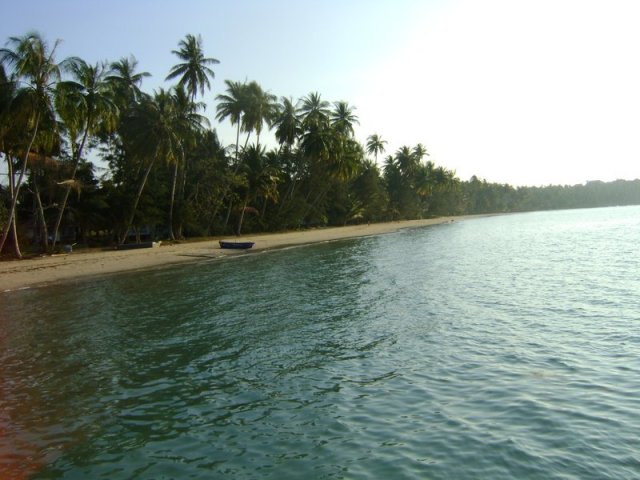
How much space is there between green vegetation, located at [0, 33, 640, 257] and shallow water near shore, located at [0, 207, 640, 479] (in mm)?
18048

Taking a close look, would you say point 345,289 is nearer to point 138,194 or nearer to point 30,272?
point 30,272

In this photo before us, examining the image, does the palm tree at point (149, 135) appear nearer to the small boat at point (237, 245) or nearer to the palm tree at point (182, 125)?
the palm tree at point (182, 125)

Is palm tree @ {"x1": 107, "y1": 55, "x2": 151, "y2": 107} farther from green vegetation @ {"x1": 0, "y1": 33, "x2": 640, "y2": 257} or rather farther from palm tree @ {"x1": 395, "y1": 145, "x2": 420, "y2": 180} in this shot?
palm tree @ {"x1": 395, "y1": 145, "x2": 420, "y2": 180}

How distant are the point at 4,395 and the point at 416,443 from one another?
7845 mm

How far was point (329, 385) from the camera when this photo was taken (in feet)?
32.0

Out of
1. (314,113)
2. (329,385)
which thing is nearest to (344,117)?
(314,113)

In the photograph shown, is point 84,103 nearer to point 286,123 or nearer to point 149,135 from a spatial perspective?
point 149,135

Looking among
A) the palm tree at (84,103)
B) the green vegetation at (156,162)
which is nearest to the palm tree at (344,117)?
the green vegetation at (156,162)

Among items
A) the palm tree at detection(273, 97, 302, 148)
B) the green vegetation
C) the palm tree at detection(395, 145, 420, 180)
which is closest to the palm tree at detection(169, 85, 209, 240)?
the green vegetation

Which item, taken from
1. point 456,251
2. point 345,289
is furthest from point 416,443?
point 456,251

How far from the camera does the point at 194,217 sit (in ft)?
167

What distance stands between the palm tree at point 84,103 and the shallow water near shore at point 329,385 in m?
17.1

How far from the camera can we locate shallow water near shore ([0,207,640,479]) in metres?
6.88

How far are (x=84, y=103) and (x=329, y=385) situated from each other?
32.5m
